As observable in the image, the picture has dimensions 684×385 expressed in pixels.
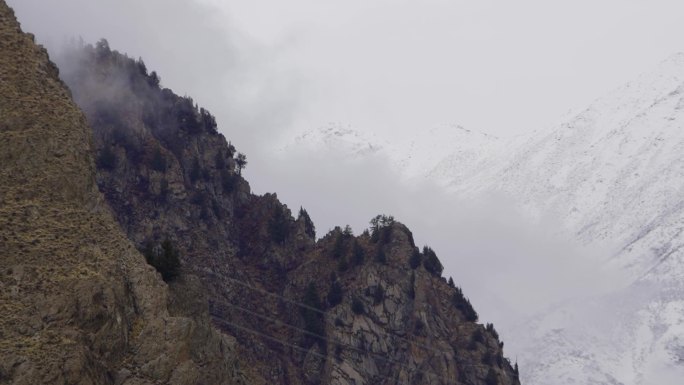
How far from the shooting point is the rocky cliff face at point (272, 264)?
128500 mm

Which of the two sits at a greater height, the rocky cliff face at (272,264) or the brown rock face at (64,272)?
the rocky cliff face at (272,264)

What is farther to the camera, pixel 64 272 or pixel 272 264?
pixel 272 264

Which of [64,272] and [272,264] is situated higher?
[272,264]

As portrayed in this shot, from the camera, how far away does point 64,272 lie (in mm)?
47094

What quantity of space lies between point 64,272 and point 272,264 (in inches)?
3696

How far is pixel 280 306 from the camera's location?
134500 millimetres

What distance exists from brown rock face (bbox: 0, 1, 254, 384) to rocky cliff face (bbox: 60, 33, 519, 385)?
6736 centimetres

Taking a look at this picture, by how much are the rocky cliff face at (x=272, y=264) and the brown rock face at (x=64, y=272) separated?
6736cm

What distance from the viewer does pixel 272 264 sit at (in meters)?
141

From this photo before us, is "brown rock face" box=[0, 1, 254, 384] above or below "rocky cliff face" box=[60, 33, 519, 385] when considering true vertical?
below

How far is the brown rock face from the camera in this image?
145ft

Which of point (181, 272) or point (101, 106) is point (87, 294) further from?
point (101, 106)

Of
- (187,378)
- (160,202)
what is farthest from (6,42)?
(160,202)

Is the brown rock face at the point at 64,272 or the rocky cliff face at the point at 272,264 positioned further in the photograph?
the rocky cliff face at the point at 272,264
